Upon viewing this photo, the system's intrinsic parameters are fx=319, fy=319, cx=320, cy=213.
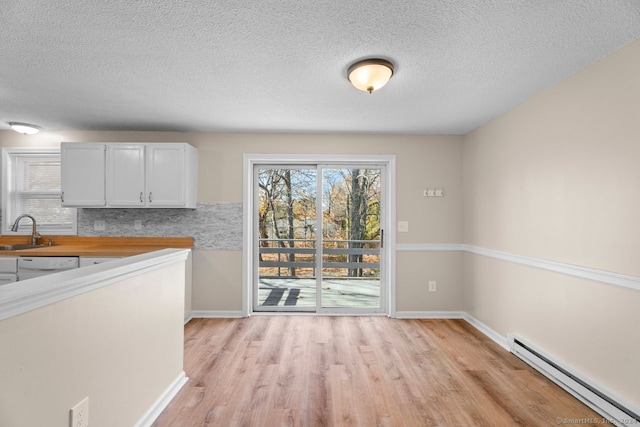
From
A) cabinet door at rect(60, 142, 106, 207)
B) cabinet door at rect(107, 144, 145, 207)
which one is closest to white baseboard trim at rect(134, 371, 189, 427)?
cabinet door at rect(107, 144, 145, 207)

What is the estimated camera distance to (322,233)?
4.09 m

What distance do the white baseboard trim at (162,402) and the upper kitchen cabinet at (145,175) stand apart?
6.32 feet

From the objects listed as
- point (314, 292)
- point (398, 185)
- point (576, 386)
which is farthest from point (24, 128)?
point (576, 386)

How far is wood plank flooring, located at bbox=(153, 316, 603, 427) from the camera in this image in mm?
1992

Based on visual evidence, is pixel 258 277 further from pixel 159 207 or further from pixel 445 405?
pixel 445 405

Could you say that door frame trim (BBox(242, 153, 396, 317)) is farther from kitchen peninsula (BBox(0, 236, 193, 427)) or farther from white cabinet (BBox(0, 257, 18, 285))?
white cabinet (BBox(0, 257, 18, 285))

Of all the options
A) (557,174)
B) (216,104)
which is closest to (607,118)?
(557,174)

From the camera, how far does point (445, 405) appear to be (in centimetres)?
212

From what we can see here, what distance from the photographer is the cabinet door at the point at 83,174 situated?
3568 mm

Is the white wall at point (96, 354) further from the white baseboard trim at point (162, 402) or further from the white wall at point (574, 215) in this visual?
the white wall at point (574, 215)

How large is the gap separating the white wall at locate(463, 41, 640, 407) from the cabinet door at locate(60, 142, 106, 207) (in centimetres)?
431

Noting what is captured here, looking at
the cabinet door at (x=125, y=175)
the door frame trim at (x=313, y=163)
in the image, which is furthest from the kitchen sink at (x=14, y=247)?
the door frame trim at (x=313, y=163)

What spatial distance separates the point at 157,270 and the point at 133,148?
2.20 m

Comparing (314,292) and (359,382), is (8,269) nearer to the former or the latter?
(314,292)
